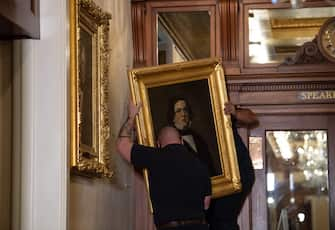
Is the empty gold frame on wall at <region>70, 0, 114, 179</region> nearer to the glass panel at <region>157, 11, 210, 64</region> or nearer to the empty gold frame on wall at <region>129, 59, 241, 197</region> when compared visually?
the empty gold frame on wall at <region>129, 59, 241, 197</region>

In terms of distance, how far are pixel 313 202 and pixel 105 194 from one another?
169 centimetres

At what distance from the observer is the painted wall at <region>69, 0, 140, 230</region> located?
3808 millimetres

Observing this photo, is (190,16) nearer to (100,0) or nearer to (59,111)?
(100,0)

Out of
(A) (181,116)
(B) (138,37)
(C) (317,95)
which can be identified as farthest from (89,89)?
(C) (317,95)

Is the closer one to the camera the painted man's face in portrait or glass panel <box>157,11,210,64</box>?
the painted man's face in portrait

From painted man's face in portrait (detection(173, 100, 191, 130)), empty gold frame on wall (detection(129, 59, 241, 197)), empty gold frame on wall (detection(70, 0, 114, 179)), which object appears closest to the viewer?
empty gold frame on wall (detection(70, 0, 114, 179))

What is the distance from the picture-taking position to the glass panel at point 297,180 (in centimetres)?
535

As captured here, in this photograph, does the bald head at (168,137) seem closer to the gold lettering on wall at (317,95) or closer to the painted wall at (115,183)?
the painted wall at (115,183)

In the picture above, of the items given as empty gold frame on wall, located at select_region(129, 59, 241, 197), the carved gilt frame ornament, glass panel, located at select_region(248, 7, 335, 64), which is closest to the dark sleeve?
empty gold frame on wall, located at select_region(129, 59, 241, 197)

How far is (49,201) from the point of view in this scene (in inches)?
119

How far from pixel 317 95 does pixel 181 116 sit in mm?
1031

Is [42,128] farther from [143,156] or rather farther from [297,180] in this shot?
[297,180]

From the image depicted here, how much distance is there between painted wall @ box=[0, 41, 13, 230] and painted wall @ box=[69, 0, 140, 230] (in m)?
0.61

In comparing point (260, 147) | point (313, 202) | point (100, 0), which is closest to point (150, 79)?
point (100, 0)
